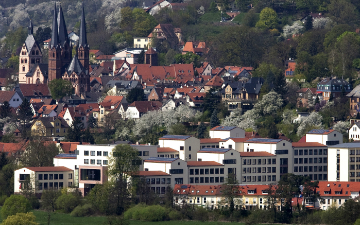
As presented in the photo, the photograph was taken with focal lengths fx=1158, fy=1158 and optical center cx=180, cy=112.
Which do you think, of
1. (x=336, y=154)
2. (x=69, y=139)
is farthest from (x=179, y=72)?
(x=336, y=154)

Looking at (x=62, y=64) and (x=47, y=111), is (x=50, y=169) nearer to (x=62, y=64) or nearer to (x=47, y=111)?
(x=47, y=111)

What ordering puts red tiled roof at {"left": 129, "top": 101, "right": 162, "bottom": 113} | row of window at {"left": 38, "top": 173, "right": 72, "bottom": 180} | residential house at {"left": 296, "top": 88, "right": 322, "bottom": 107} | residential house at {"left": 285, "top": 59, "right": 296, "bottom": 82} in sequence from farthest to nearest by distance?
1. residential house at {"left": 285, "top": 59, "right": 296, "bottom": 82}
2. red tiled roof at {"left": 129, "top": 101, "right": 162, "bottom": 113}
3. residential house at {"left": 296, "top": 88, "right": 322, "bottom": 107}
4. row of window at {"left": 38, "top": 173, "right": 72, "bottom": 180}

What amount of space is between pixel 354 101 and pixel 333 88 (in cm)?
406

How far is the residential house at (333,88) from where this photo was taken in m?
115

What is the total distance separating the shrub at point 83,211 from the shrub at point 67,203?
1.11 metres

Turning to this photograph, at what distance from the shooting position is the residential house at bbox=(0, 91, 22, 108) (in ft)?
448

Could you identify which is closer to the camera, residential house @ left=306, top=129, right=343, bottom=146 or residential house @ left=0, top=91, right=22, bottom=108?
residential house @ left=306, top=129, right=343, bottom=146

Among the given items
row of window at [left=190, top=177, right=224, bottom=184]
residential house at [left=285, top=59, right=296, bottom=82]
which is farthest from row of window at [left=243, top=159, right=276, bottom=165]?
residential house at [left=285, top=59, right=296, bottom=82]

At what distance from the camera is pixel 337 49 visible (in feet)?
415

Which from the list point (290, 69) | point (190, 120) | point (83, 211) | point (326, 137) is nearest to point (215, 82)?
point (290, 69)

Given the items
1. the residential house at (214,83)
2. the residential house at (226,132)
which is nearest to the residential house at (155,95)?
the residential house at (214,83)

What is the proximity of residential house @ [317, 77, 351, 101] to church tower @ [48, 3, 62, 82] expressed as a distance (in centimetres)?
4208

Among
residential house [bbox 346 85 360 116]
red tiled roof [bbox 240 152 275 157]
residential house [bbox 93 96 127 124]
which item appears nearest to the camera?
red tiled roof [bbox 240 152 275 157]

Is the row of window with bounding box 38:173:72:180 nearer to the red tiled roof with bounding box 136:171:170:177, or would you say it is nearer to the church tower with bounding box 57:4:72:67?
the red tiled roof with bounding box 136:171:170:177
